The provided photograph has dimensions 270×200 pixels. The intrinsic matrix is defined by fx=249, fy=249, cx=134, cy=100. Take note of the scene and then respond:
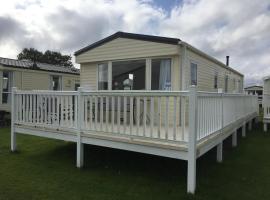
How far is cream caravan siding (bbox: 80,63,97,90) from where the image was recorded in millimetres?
8453

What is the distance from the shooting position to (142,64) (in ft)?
24.2

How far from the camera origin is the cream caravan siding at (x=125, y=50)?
6.84 m

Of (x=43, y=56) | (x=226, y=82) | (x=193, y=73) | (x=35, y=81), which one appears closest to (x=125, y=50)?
(x=193, y=73)

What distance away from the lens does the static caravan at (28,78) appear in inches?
501

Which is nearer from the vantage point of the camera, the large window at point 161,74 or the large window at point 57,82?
the large window at point 161,74

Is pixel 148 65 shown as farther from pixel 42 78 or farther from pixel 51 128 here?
pixel 42 78

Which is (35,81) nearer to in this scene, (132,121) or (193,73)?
(193,73)

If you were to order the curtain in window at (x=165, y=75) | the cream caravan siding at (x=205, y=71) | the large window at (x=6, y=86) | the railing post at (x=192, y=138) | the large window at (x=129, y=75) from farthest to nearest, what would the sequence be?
the large window at (x=6, y=86) → the large window at (x=129, y=75) → the cream caravan siding at (x=205, y=71) → the curtain in window at (x=165, y=75) → the railing post at (x=192, y=138)

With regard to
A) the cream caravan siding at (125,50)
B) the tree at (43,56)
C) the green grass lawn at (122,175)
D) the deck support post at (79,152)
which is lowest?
the green grass lawn at (122,175)

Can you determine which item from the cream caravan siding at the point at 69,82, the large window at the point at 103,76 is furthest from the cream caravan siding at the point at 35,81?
the large window at the point at 103,76

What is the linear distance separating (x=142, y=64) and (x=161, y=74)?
67cm

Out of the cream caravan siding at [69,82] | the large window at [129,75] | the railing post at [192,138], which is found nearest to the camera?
the railing post at [192,138]

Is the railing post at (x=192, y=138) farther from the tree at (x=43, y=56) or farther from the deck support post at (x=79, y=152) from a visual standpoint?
the tree at (x=43, y=56)

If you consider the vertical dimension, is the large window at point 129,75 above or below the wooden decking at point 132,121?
above
